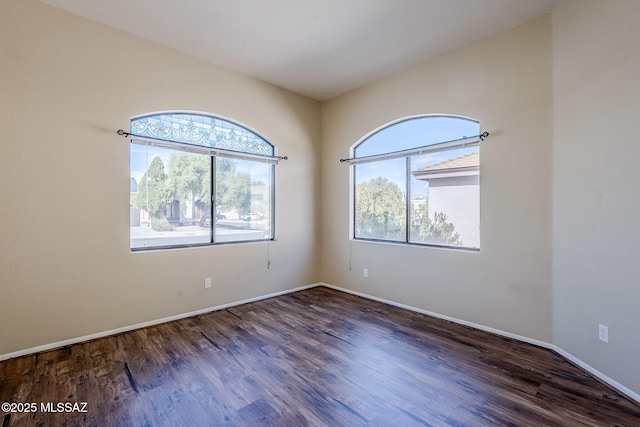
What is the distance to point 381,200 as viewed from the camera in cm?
413

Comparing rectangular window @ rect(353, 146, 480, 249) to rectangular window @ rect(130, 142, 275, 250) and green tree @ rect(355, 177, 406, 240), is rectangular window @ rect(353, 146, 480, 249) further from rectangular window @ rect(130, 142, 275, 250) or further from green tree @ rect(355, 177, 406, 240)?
rectangular window @ rect(130, 142, 275, 250)

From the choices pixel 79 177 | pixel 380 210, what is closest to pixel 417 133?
pixel 380 210

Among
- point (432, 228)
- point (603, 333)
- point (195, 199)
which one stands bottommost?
point (603, 333)

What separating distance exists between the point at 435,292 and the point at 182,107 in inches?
143

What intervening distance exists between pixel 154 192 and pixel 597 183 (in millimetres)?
4078

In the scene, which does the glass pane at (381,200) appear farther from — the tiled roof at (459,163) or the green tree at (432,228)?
the tiled roof at (459,163)

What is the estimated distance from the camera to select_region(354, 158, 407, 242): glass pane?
3.90m

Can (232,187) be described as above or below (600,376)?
above

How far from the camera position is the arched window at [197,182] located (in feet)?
10.4

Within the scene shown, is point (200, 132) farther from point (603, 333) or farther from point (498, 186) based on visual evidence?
point (603, 333)

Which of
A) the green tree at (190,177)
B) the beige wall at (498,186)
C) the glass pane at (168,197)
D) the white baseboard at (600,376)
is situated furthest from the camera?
the green tree at (190,177)

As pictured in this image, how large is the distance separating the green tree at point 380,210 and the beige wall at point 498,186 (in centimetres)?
30

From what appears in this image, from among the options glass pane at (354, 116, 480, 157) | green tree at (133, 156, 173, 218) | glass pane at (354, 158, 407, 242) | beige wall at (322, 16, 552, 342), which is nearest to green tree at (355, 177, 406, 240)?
glass pane at (354, 158, 407, 242)

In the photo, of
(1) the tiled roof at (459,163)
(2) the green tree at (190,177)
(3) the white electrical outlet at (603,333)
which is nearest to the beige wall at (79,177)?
(2) the green tree at (190,177)
